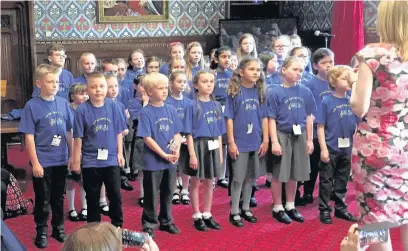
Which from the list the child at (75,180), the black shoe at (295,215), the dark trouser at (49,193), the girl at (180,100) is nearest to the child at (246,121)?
the girl at (180,100)

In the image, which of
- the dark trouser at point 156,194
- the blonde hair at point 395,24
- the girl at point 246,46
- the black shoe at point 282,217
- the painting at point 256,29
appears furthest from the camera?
the painting at point 256,29

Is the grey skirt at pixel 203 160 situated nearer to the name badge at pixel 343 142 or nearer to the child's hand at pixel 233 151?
the child's hand at pixel 233 151

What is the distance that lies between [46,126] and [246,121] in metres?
1.39

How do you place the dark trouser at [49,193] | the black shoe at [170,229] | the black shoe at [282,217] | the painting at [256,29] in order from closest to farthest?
the dark trouser at [49,193]
the black shoe at [170,229]
the black shoe at [282,217]
the painting at [256,29]

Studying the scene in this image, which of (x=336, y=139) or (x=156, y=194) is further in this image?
(x=336, y=139)

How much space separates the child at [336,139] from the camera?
13.5ft

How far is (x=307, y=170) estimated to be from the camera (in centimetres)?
429

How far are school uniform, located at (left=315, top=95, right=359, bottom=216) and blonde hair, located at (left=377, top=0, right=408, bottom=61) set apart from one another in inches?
69.6

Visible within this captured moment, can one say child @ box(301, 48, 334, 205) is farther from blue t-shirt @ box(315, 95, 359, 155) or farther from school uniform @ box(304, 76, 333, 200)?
blue t-shirt @ box(315, 95, 359, 155)

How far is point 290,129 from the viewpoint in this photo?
4.20 m

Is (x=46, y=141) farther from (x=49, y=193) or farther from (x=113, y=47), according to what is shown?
(x=113, y=47)

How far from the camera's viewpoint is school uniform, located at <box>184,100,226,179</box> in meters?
4.09

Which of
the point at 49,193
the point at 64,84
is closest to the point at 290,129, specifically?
the point at 49,193

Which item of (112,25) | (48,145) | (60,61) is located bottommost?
(48,145)
